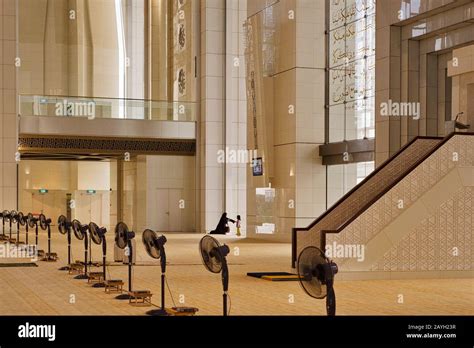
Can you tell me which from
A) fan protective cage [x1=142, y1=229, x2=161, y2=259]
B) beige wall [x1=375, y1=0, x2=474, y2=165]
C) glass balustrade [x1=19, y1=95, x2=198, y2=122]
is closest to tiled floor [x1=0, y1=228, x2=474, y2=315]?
fan protective cage [x1=142, y1=229, x2=161, y2=259]

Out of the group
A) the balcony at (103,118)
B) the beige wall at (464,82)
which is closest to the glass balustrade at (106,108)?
the balcony at (103,118)

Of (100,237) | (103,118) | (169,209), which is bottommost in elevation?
(169,209)

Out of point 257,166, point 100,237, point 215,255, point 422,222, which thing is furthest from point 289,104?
point 215,255

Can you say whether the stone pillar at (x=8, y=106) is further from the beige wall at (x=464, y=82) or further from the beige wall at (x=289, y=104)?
the beige wall at (x=464, y=82)

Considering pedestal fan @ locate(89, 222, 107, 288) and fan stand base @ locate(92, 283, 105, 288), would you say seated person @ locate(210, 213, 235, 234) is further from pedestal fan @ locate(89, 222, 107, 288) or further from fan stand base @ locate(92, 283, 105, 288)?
fan stand base @ locate(92, 283, 105, 288)

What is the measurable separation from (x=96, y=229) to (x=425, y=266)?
6.29m

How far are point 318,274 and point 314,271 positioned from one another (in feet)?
0.27

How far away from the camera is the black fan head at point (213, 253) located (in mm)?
10148

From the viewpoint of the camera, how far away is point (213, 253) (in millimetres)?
10461

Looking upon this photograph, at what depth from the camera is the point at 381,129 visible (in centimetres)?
2366

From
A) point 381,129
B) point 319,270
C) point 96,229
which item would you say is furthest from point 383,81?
point 319,270

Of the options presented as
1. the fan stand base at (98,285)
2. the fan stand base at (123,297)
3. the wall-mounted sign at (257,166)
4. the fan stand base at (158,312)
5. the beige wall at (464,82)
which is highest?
the beige wall at (464,82)

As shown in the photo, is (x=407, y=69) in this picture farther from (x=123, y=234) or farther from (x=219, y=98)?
(x=219, y=98)
